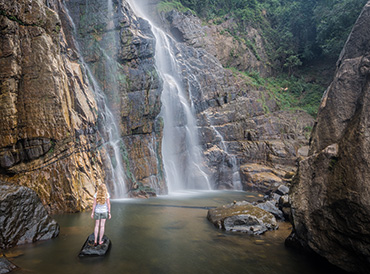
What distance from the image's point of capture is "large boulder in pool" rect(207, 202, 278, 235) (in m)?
9.00

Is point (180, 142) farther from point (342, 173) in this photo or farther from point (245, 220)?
point (342, 173)

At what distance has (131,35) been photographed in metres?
20.4

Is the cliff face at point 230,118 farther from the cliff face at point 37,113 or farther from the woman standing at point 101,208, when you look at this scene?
the woman standing at point 101,208

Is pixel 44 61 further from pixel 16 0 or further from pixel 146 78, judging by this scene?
pixel 146 78

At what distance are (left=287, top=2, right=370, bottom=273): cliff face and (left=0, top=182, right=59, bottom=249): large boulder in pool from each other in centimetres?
786

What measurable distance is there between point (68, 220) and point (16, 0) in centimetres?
1112

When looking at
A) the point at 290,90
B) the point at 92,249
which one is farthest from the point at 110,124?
the point at 290,90

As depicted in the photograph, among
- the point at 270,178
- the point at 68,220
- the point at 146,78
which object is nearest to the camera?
the point at 68,220

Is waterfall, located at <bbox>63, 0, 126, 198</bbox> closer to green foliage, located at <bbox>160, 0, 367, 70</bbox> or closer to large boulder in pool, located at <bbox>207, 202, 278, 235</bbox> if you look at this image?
large boulder in pool, located at <bbox>207, 202, 278, 235</bbox>

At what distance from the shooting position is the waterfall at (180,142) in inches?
883

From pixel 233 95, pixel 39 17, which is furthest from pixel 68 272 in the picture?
pixel 233 95

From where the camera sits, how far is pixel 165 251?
6.95 meters

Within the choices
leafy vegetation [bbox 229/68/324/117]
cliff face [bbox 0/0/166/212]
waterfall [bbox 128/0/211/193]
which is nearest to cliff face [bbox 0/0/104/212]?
cliff face [bbox 0/0/166/212]

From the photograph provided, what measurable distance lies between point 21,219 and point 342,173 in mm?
9089
